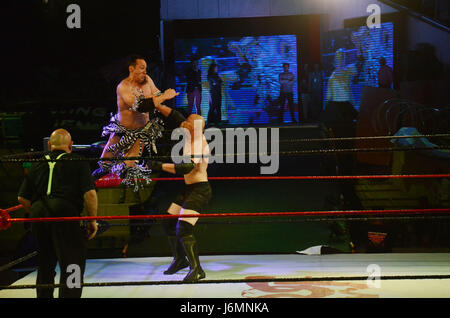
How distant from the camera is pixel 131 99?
354 cm

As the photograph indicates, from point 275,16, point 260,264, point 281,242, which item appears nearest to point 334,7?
point 275,16

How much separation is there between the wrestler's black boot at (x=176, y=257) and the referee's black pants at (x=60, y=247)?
98 centimetres

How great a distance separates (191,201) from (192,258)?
1.33 feet

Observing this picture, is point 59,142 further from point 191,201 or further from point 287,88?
point 287,88

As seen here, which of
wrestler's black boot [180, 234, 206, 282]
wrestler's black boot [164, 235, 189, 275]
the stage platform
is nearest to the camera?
the stage platform

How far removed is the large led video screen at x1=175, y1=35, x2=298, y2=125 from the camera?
998cm

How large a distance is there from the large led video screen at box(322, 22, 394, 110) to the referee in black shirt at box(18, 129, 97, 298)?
744 centimetres

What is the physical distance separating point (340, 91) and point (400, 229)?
4.57 m

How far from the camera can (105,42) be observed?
28.7ft

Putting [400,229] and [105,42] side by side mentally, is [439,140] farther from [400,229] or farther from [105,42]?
[105,42]

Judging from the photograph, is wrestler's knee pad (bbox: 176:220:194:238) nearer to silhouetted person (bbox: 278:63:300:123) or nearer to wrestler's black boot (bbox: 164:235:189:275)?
wrestler's black boot (bbox: 164:235:189:275)

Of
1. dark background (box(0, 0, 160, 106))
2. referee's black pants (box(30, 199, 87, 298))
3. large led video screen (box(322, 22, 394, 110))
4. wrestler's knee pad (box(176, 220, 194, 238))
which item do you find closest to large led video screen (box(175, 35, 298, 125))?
large led video screen (box(322, 22, 394, 110))

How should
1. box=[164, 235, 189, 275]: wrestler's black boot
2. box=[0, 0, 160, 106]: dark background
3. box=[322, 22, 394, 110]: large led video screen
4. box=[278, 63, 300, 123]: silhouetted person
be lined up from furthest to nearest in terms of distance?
box=[278, 63, 300, 123]: silhouetted person, box=[322, 22, 394, 110]: large led video screen, box=[0, 0, 160, 106]: dark background, box=[164, 235, 189, 275]: wrestler's black boot

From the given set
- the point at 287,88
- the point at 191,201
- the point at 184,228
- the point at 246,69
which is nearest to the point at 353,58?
the point at 287,88
